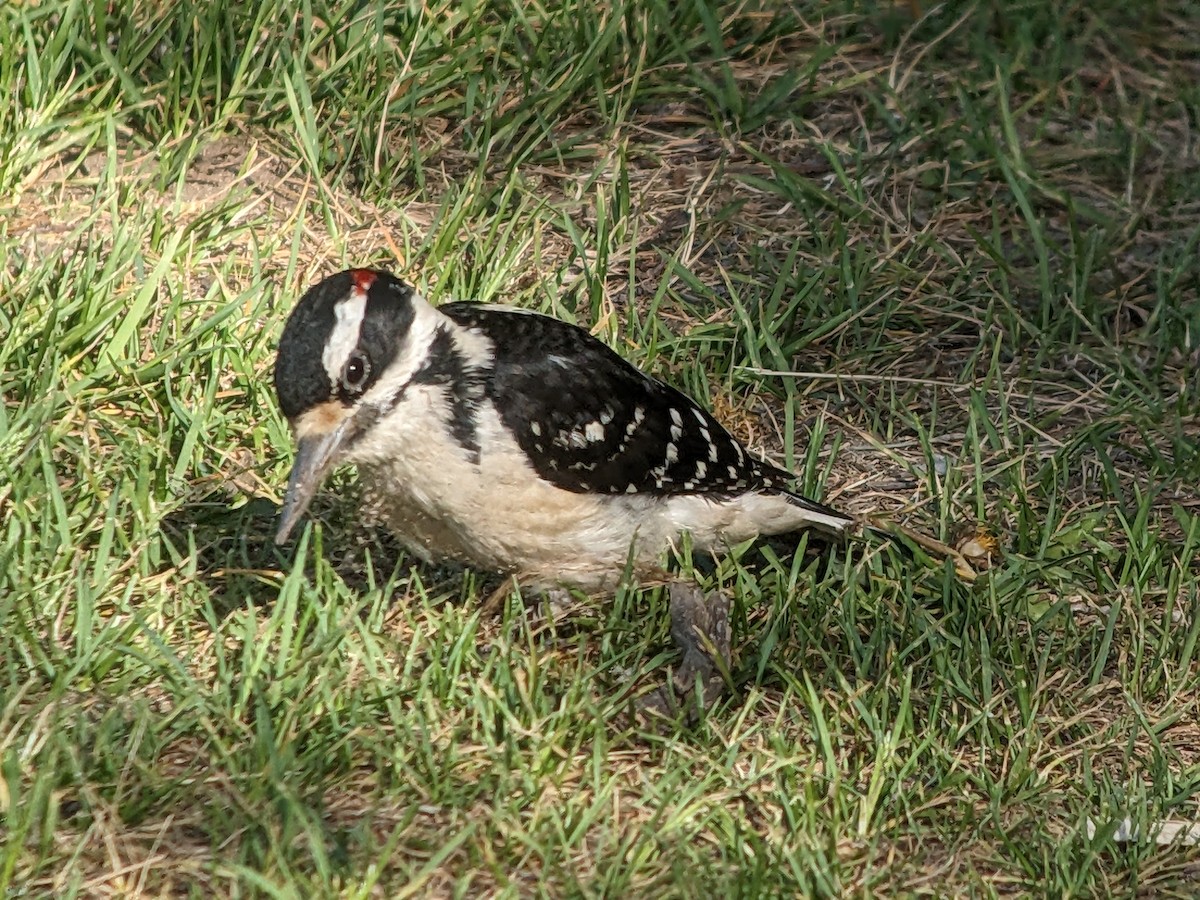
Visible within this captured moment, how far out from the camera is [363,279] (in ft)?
14.5

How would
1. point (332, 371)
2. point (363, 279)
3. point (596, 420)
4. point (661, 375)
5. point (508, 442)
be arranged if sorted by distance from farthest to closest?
point (661, 375), point (596, 420), point (508, 442), point (363, 279), point (332, 371)

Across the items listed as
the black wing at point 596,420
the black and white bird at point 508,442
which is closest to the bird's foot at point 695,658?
the black and white bird at point 508,442

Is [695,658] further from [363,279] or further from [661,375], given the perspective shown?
[661,375]

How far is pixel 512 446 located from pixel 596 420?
309 mm

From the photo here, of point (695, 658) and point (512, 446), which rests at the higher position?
point (512, 446)

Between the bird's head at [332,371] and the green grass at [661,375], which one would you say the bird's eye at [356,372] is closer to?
the bird's head at [332,371]

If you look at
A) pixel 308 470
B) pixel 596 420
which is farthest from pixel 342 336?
pixel 596 420

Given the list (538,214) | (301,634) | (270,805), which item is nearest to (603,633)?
(301,634)

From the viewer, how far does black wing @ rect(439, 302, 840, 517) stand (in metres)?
4.64

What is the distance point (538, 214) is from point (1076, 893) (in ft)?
10.5

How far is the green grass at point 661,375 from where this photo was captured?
3.91 m

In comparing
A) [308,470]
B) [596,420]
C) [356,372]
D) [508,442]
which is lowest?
[596,420]

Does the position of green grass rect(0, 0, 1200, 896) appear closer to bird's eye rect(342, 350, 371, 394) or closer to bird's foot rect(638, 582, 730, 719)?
bird's foot rect(638, 582, 730, 719)

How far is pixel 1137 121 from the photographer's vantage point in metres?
7.01
